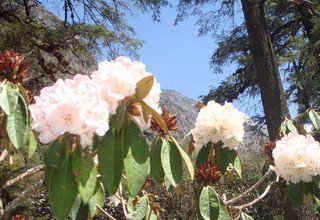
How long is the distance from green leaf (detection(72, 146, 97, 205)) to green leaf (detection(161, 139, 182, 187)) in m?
0.32

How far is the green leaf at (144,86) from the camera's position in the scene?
105 cm

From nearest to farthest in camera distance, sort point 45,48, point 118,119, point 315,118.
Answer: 1. point 118,119
2. point 315,118
3. point 45,48

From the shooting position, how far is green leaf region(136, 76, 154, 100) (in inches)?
41.5

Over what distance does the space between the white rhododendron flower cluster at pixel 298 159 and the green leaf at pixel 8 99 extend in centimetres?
103

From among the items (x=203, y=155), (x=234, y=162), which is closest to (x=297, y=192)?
(x=234, y=162)

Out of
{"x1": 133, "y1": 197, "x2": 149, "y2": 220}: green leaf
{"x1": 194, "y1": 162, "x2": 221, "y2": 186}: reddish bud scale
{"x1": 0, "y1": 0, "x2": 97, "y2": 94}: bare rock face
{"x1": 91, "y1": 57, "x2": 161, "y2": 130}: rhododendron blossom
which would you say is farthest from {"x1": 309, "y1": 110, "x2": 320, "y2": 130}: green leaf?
{"x1": 0, "y1": 0, "x2": 97, "y2": 94}: bare rock face

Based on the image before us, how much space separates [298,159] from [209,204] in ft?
1.48

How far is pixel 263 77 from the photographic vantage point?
5.79m

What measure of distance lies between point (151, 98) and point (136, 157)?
0.54 feet

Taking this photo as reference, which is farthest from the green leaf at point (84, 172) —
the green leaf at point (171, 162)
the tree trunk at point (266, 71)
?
the tree trunk at point (266, 71)

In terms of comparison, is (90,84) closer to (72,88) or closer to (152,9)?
(72,88)

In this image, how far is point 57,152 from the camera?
0.89 meters

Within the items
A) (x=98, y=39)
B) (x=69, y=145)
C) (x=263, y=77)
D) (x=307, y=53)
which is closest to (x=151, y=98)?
(x=69, y=145)

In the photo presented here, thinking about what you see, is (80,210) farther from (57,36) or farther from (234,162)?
(57,36)
